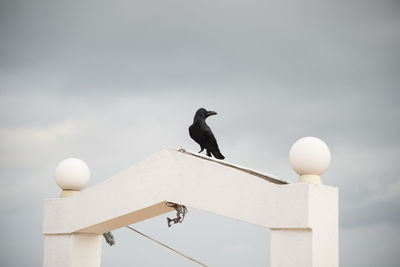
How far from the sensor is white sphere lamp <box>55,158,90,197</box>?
10688 mm

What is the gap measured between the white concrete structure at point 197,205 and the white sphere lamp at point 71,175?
0.24 m

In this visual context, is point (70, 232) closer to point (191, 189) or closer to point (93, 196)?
point (93, 196)

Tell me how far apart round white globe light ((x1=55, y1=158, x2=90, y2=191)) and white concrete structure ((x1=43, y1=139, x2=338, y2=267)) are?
273mm

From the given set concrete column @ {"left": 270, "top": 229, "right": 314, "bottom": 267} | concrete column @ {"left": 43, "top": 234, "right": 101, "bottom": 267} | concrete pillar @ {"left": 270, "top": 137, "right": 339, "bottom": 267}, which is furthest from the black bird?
concrete column @ {"left": 43, "top": 234, "right": 101, "bottom": 267}

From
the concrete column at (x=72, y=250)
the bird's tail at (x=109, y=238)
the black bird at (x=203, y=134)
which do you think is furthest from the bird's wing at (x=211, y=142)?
the bird's tail at (x=109, y=238)

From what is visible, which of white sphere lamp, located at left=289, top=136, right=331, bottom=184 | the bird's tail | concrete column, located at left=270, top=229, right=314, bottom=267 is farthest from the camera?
the bird's tail

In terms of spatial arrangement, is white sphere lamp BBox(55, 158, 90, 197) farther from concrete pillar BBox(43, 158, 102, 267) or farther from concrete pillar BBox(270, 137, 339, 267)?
concrete pillar BBox(270, 137, 339, 267)

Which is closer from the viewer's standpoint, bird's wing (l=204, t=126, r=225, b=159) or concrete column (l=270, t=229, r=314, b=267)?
concrete column (l=270, t=229, r=314, b=267)

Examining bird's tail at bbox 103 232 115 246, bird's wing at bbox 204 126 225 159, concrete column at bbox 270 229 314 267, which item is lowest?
concrete column at bbox 270 229 314 267

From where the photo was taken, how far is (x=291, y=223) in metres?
8.12

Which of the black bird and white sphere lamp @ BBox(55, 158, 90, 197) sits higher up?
the black bird

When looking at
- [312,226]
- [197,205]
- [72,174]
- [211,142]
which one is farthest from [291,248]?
[72,174]

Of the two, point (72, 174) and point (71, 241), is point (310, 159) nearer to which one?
point (72, 174)

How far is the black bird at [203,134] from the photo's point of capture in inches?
398
